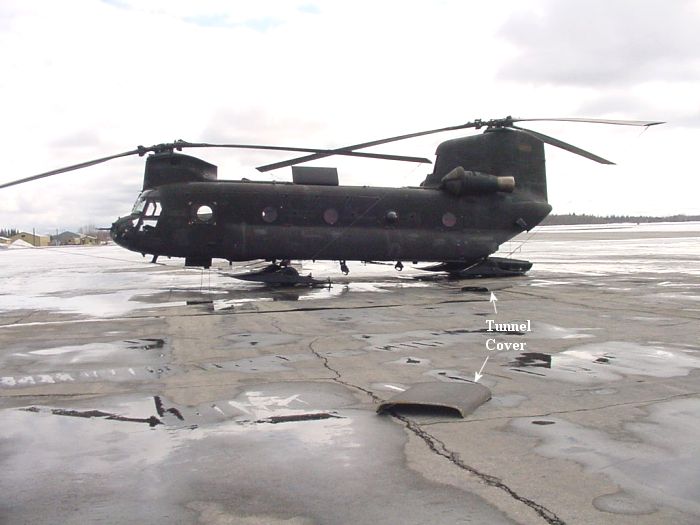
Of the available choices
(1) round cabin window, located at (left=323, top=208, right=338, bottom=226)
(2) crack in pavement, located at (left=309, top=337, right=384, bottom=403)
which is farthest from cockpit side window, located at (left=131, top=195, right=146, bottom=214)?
(2) crack in pavement, located at (left=309, top=337, right=384, bottom=403)

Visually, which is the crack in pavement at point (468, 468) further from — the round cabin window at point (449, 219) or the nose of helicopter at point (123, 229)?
the round cabin window at point (449, 219)

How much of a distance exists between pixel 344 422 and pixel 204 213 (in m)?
13.1

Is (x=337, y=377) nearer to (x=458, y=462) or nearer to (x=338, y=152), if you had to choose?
(x=458, y=462)

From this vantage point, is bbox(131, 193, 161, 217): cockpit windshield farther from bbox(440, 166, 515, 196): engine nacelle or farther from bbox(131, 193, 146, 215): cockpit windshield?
bbox(440, 166, 515, 196): engine nacelle

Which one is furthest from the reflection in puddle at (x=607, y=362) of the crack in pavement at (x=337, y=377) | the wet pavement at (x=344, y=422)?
the crack in pavement at (x=337, y=377)

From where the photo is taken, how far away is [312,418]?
530cm

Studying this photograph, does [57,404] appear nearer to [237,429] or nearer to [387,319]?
[237,429]

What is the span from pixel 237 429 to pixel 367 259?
45.3 feet

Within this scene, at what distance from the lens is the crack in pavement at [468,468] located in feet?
11.2

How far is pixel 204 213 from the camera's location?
17.4 metres

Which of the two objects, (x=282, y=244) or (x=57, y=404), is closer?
(x=57, y=404)

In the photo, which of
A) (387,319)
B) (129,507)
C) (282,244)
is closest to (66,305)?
(282,244)

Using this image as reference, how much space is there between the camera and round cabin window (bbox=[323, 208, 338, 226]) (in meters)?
18.2

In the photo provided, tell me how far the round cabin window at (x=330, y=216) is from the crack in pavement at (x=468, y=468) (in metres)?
13.1
